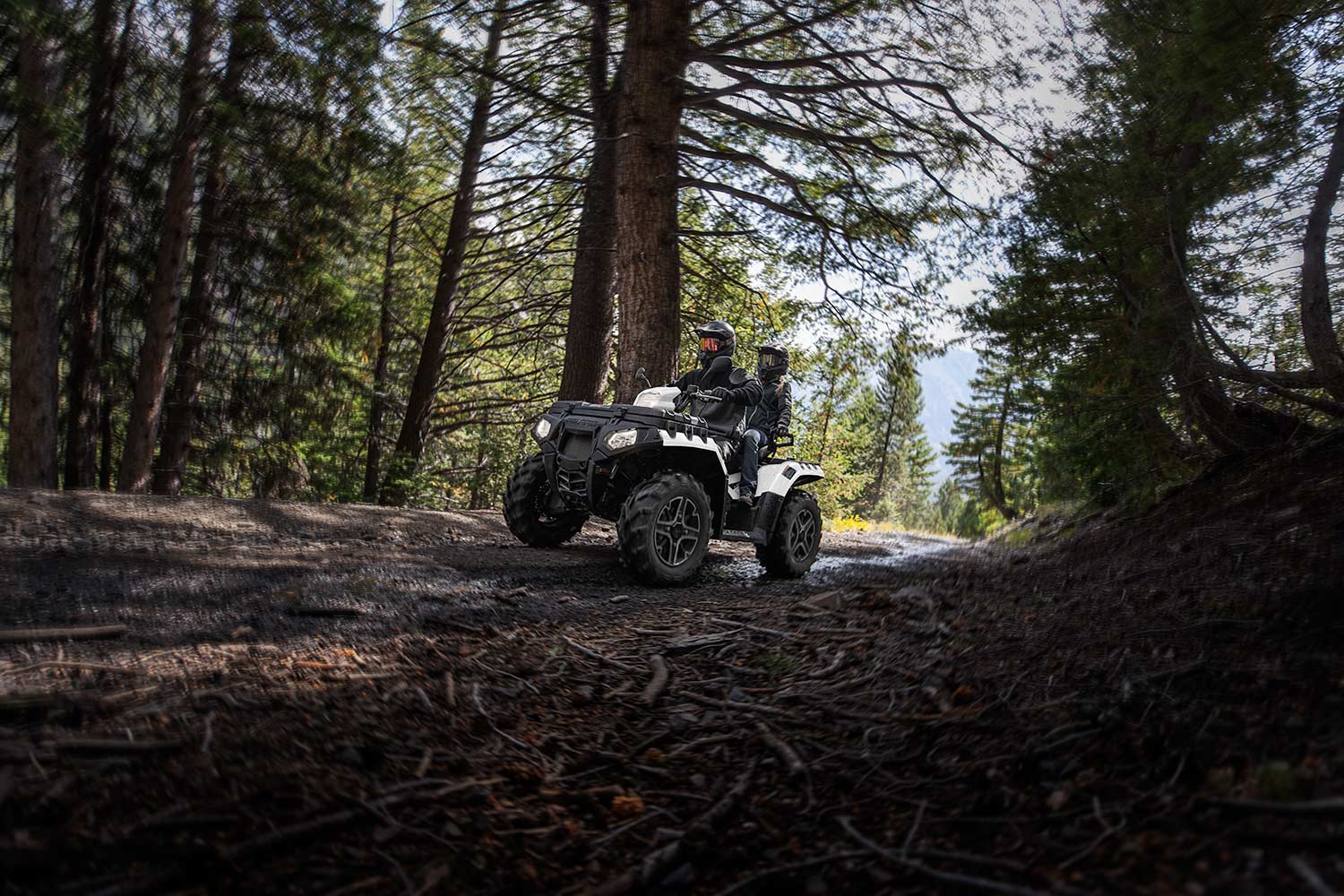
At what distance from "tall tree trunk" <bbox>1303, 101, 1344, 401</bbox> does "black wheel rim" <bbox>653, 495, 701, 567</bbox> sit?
3984mm

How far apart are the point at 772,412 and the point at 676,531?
2083 mm

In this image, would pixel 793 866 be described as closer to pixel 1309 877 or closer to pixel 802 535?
pixel 1309 877

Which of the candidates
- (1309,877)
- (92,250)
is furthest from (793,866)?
(92,250)

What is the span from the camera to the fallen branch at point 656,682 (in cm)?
380

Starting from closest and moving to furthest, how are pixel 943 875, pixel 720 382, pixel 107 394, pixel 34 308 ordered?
pixel 943 875
pixel 720 382
pixel 34 308
pixel 107 394

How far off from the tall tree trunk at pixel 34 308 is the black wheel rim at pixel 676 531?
724 centimetres

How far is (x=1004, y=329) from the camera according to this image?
785 cm

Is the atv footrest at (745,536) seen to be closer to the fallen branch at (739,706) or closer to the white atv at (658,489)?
the white atv at (658,489)

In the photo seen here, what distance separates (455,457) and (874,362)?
16.6 m

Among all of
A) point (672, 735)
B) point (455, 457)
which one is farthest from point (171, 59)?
point (455, 457)

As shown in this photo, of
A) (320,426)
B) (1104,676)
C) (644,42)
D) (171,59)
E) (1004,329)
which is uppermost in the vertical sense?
(644,42)

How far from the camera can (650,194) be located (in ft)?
31.4

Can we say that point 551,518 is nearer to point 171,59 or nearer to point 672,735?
point 672,735

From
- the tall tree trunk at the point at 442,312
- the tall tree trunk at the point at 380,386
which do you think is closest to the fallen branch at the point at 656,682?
the tall tree trunk at the point at 442,312
